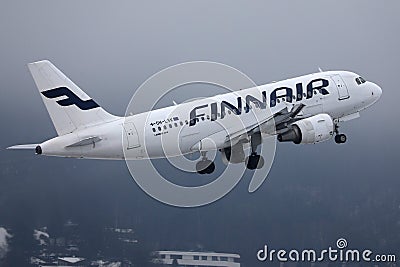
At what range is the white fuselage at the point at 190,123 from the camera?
17141mm

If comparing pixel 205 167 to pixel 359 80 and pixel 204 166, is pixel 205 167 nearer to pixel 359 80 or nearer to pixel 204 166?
pixel 204 166

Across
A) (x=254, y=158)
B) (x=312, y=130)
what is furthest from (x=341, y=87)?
(x=254, y=158)

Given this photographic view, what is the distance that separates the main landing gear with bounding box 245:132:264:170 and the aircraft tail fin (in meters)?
2.19

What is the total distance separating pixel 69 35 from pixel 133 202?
8.61 ft

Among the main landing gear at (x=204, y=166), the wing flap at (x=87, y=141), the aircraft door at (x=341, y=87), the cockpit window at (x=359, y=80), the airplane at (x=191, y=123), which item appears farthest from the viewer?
the cockpit window at (x=359, y=80)

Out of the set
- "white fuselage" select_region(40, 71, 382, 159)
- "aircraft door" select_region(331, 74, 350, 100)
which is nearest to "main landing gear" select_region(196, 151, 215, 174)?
"white fuselage" select_region(40, 71, 382, 159)

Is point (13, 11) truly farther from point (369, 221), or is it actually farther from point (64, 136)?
point (369, 221)

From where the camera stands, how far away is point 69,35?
60.5 ft

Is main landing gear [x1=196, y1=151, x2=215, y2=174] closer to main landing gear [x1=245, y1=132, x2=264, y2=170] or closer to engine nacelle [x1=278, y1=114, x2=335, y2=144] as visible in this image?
main landing gear [x1=245, y1=132, x2=264, y2=170]

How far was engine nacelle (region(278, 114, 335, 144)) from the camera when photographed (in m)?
17.4

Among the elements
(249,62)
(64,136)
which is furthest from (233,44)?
(64,136)

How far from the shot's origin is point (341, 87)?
18.0 meters

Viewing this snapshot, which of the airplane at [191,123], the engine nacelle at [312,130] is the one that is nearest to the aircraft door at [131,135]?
the airplane at [191,123]

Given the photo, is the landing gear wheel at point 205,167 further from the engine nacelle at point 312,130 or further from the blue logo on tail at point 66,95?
the blue logo on tail at point 66,95
